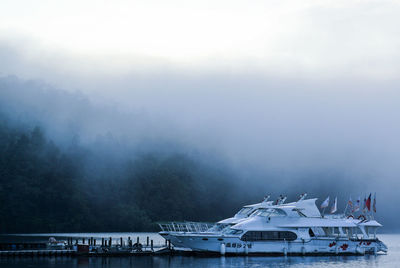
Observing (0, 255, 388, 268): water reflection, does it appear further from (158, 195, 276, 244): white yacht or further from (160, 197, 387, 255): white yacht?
(158, 195, 276, 244): white yacht

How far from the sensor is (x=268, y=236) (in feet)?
239

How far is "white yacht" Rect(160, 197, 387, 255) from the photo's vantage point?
235ft

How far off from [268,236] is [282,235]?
181cm

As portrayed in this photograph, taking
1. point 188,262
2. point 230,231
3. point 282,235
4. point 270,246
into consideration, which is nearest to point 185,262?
point 188,262

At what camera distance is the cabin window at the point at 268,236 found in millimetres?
72125

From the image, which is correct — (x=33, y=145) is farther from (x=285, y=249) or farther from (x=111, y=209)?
(x=285, y=249)

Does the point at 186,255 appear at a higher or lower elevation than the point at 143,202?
lower

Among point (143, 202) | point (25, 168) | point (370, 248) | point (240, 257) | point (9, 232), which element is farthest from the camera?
point (143, 202)

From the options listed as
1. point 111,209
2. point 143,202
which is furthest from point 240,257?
point 143,202

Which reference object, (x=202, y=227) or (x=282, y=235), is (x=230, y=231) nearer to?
(x=282, y=235)

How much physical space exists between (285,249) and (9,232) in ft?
339

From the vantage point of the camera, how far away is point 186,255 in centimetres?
7331

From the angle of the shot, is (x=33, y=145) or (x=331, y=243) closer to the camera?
(x=331, y=243)

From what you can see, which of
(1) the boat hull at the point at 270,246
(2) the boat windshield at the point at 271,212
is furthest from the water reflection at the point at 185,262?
(2) the boat windshield at the point at 271,212
